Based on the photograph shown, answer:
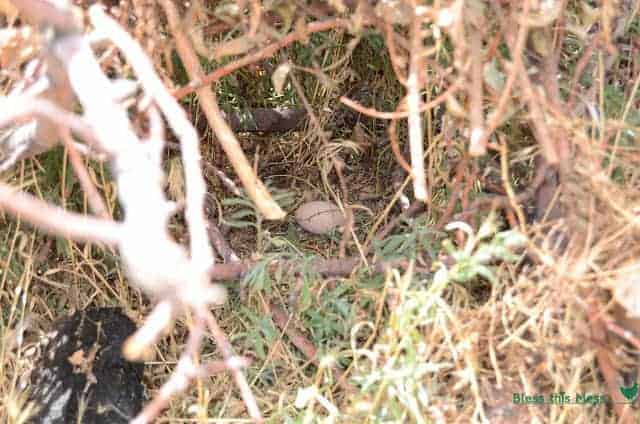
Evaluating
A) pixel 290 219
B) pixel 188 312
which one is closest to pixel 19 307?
pixel 188 312

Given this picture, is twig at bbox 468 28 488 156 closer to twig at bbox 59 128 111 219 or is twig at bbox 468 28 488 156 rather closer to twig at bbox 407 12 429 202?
twig at bbox 407 12 429 202

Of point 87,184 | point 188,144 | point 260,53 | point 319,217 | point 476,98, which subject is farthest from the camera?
point 319,217

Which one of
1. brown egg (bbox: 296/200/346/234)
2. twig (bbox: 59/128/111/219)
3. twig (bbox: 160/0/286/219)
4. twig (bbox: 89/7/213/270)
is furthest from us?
brown egg (bbox: 296/200/346/234)

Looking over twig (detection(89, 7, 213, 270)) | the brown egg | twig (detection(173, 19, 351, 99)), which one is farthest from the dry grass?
twig (detection(89, 7, 213, 270))

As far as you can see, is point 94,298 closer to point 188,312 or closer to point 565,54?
point 188,312

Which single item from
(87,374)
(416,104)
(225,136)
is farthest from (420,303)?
(87,374)

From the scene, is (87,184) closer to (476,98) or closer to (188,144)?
(188,144)

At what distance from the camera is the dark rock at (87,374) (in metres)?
1.13

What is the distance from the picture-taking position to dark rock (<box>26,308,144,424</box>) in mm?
1129

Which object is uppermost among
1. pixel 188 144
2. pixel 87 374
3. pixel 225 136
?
pixel 188 144

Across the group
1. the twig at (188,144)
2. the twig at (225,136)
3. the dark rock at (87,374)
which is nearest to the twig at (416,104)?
the twig at (225,136)

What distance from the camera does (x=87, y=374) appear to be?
1175mm

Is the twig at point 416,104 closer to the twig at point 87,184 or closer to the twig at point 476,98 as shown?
the twig at point 476,98

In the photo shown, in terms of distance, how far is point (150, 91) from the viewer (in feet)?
2.67
